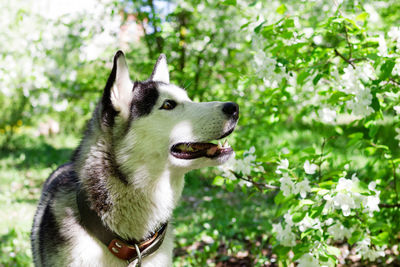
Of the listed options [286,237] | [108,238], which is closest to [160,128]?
[108,238]

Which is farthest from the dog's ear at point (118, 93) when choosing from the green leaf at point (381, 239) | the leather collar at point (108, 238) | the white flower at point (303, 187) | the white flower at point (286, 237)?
the green leaf at point (381, 239)

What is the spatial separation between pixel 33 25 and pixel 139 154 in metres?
3.86

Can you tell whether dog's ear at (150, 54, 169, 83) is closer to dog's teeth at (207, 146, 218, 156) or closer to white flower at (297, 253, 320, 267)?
dog's teeth at (207, 146, 218, 156)

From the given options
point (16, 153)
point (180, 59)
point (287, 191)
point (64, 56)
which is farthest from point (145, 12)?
point (16, 153)

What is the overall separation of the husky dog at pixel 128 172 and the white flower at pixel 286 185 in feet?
1.36

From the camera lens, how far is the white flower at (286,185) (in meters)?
2.21

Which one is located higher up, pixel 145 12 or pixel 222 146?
pixel 145 12

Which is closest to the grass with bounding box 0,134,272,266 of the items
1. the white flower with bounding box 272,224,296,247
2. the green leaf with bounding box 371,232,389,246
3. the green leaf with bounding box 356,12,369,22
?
the white flower with bounding box 272,224,296,247

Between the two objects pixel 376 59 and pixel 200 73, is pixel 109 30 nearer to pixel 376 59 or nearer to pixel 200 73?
→ pixel 200 73

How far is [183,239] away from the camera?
4.43 m

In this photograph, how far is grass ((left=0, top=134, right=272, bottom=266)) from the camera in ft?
12.6

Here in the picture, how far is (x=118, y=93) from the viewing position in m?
2.08

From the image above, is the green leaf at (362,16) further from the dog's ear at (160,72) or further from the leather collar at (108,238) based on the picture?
the leather collar at (108,238)

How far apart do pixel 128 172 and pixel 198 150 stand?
1.41 feet
